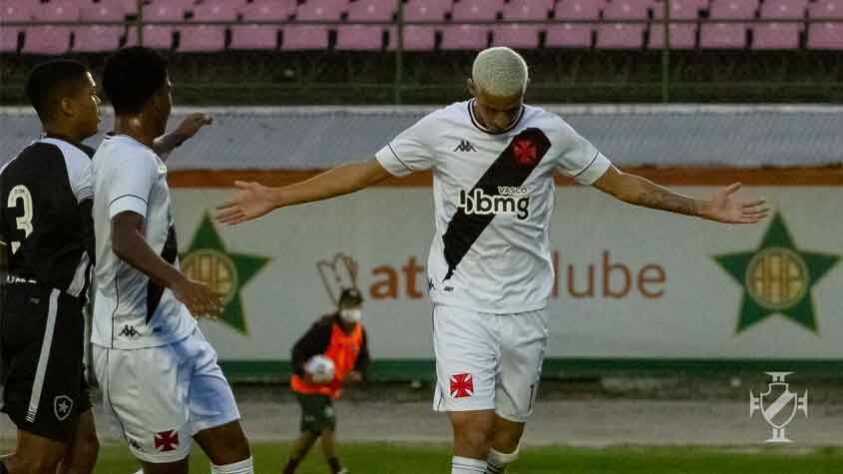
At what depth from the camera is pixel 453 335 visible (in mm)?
9008

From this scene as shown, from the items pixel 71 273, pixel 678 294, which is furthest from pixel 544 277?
pixel 678 294

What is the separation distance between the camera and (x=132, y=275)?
8.01 metres

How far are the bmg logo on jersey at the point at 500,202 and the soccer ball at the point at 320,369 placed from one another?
20.3 ft

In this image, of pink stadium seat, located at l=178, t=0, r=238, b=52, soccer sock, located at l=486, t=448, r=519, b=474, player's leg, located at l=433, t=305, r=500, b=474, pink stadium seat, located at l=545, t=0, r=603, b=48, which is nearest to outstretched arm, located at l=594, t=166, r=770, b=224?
player's leg, located at l=433, t=305, r=500, b=474

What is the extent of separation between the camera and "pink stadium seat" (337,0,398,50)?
20.8 m

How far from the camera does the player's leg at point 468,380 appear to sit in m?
8.85

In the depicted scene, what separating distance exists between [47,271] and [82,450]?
1.09 m

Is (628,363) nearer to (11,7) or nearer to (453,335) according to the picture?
(11,7)

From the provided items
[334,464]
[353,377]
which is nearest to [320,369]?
[353,377]

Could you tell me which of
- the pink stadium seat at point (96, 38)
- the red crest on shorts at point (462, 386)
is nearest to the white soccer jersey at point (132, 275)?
the red crest on shorts at point (462, 386)

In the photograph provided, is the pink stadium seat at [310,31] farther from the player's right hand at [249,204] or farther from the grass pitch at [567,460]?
the player's right hand at [249,204]

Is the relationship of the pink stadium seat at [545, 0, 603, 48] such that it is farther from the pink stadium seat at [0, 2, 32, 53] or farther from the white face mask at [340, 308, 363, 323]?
the white face mask at [340, 308, 363, 323]

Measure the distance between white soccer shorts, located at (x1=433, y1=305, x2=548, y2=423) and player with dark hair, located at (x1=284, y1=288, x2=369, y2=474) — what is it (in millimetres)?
5464

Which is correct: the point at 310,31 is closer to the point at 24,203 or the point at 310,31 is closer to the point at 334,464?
the point at 334,464
